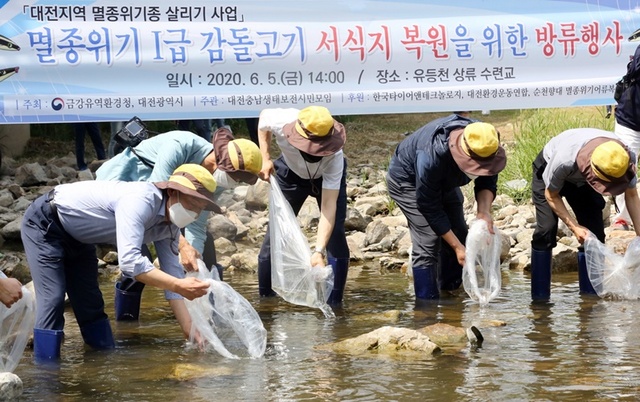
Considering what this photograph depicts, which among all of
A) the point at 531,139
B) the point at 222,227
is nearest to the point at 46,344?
the point at 222,227

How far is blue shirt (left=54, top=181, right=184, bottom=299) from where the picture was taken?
517 cm

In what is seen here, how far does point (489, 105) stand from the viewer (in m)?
9.30

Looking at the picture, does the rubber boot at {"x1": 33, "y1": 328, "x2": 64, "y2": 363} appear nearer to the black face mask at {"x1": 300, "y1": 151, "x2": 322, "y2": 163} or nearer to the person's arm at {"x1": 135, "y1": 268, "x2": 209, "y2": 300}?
the person's arm at {"x1": 135, "y1": 268, "x2": 209, "y2": 300}

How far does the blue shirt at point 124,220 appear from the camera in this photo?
5172mm

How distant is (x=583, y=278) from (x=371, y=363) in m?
2.52

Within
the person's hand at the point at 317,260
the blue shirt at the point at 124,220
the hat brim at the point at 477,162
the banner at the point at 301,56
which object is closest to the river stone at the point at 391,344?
the person's hand at the point at 317,260

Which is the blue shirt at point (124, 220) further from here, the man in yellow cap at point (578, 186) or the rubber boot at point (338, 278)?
the man in yellow cap at point (578, 186)

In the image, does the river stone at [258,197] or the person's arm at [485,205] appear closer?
the person's arm at [485,205]

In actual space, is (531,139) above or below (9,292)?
above

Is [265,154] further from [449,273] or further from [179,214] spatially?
[179,214]

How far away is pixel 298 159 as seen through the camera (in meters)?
6.94

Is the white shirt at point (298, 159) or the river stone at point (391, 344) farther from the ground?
the white shirt at point (298, 159)

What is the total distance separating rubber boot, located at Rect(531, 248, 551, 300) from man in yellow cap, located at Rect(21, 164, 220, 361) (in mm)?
2593

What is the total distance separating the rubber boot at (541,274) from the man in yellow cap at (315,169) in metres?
1.27
